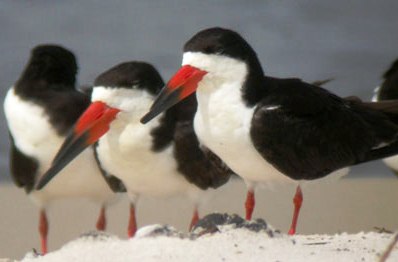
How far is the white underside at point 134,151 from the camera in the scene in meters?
5.86

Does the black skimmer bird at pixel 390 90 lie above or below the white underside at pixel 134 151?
below

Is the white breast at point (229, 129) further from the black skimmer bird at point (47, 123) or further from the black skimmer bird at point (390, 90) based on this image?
the black skimmer bird at point (390, 90)

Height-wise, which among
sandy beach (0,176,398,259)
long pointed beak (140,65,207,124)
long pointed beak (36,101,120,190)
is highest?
long pointed beak (140,65,207,124)

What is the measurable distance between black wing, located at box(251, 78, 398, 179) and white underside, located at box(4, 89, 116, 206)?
1.27 meters

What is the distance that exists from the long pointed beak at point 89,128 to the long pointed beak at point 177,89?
385mm

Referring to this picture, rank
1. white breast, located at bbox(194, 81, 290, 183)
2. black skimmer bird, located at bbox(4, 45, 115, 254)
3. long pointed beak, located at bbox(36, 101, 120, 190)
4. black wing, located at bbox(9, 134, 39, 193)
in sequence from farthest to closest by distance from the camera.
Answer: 1. black wing, located at bbox(9, 134, 39, 193)
2. black skimmer bird, located at bbox(4, 45, 115, 254)
3. long pointed beak, located at bbox(36, 101, 120, 190)
4. white breast, located at bbox(194, 81, 290, 183)

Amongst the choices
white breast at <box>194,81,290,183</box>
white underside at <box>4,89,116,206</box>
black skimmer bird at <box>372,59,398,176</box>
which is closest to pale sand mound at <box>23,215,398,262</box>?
white breast at <box>194,81,290,183</box>

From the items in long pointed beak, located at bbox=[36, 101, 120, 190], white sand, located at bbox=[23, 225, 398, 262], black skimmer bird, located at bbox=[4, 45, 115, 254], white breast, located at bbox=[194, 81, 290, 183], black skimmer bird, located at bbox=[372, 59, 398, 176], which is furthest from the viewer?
black skimmer bird, located at bbox=[372, 59, 398, 176]

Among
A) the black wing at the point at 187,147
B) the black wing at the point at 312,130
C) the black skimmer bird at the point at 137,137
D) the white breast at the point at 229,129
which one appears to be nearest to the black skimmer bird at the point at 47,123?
the black skimmer bird at the point at 137,137

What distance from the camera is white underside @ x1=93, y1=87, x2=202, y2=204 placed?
5855mm

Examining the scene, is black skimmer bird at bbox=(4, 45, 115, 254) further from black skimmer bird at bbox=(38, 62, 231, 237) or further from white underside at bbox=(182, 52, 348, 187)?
white underside at bbox=(182, 52, 348, 187)

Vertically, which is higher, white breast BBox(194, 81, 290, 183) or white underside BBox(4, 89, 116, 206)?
white breast BBox(194, 81, 290, 183)

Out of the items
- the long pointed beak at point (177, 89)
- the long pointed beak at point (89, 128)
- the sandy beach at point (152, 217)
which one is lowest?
the sandy beach at point (152, 217)

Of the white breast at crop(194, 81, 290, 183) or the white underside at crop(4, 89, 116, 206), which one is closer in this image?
the white breast at crop(194, 81, 290, 183)
